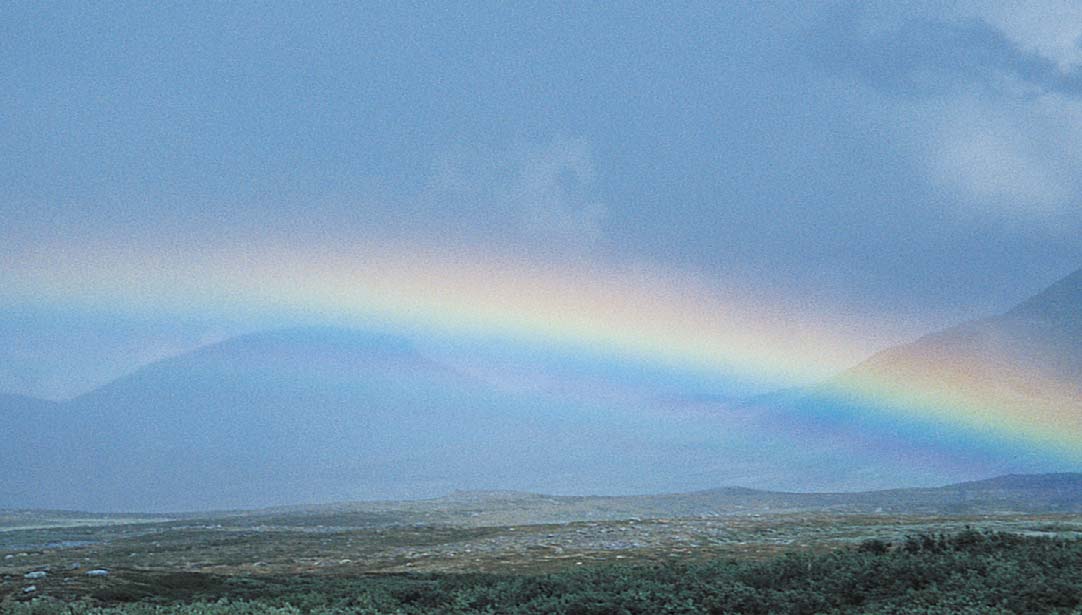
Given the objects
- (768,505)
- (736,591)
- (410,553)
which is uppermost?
(736,591)

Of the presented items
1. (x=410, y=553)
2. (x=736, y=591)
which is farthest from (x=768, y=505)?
(x=736, y=591)

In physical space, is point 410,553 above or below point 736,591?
below

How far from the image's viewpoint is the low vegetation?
673 inches

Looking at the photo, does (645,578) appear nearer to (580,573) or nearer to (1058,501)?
(580,573)

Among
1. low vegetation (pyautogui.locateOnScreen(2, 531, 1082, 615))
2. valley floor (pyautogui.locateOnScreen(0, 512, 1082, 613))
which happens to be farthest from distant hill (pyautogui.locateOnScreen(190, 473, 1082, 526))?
low vegetation (pyautogui.locateOnScreen(2, 531, 1082, 615))

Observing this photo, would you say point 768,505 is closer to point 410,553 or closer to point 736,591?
point 410,553

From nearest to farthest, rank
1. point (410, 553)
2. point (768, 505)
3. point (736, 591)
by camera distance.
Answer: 1. point (736, 591)
2. point (410, 553)
3. point (768, 505)

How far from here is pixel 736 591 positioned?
1984cm

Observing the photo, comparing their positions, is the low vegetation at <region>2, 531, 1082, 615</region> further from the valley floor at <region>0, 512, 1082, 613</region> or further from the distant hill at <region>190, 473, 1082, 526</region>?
the distant hill at <region>190, 473, 1082, 526</region>

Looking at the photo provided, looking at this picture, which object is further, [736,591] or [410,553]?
[410,553]

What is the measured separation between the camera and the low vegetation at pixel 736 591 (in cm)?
1709

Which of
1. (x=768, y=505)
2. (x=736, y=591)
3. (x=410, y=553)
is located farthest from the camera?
(x=768, y=505)

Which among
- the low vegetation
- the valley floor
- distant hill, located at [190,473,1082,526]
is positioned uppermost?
the low vegetation

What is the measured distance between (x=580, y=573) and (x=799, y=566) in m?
6.93
